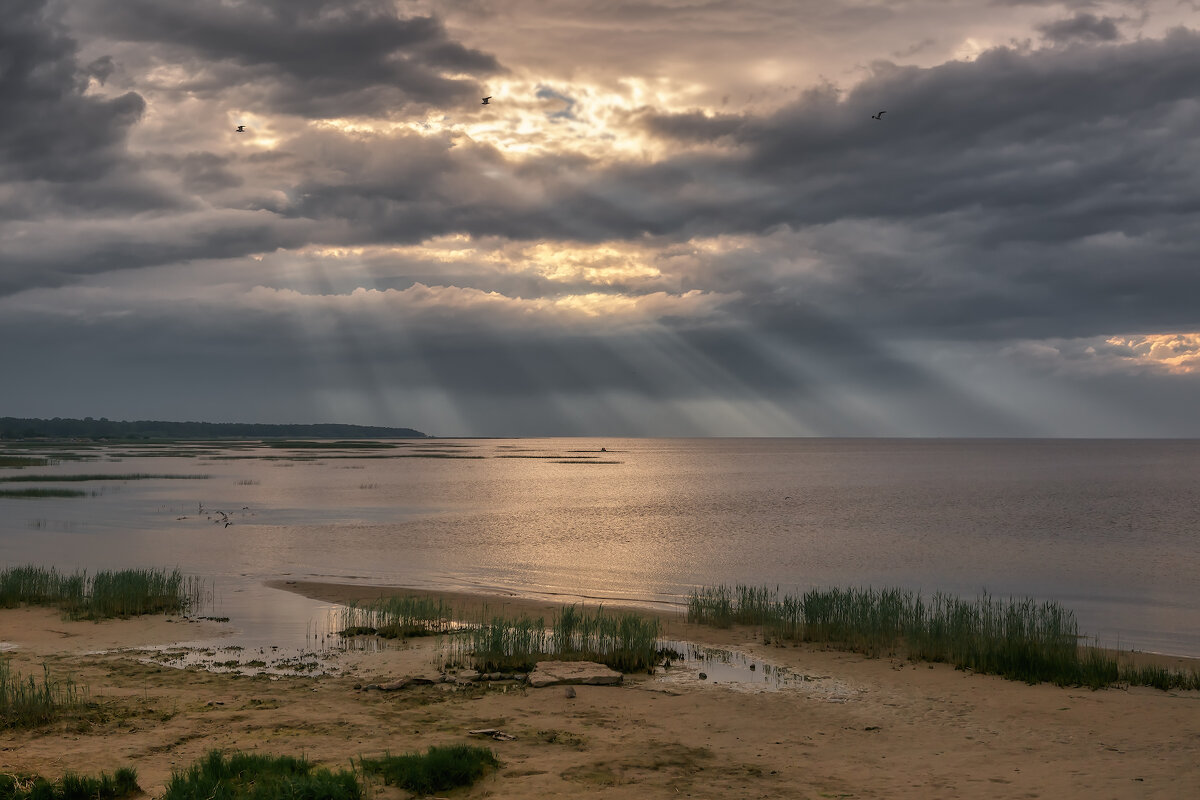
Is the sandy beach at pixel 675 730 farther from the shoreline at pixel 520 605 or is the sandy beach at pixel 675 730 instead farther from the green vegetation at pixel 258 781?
the shoreline at pixel 520 605

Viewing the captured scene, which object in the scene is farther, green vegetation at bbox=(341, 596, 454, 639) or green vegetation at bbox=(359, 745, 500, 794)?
green vegetation at bbox=(341, 596, 454, 639)

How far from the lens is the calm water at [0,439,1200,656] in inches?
1390

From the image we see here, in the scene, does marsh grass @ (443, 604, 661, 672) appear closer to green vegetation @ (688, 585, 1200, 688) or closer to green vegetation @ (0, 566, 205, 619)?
green vegetation @ (688, 585, 1200, 688)

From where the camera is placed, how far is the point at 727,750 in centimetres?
1372

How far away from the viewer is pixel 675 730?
1477cm

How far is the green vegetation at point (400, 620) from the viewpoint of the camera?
23.1 m

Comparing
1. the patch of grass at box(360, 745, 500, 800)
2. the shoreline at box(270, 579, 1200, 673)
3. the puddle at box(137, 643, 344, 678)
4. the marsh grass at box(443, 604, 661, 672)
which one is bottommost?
the shoreline at box(270, 579, 1200, 673)

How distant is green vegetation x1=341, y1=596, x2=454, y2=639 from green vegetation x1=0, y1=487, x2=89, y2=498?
195 ft

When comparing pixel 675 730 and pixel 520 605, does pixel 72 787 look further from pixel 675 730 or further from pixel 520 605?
pixel 520 605

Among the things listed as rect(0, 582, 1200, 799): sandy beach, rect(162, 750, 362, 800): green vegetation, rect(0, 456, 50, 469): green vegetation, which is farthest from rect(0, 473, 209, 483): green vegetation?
rect(162, 750, 362, 800): green vegetation

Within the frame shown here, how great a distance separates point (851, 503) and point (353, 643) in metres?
67.4

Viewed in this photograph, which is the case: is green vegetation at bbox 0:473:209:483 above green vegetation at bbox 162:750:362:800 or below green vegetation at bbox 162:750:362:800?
below

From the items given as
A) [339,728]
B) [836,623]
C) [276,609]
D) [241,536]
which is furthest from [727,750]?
[241,536]

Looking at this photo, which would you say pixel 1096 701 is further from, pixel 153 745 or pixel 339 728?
pixel 153 745
